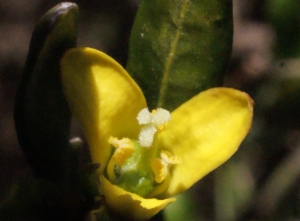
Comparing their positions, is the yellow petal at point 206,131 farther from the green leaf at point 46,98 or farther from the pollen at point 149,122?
the green leaf at point 46,98

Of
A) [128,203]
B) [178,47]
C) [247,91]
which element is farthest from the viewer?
[247,91]

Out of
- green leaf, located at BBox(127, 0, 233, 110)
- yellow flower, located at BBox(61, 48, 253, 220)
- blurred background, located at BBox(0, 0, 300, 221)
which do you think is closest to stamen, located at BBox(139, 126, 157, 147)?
yellow flower, located at BBox(61, 48, 253, 220)

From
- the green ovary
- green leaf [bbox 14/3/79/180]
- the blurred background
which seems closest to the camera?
green leaf [bbox 14/3/79/180]

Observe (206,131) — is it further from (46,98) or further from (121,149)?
(46,98)

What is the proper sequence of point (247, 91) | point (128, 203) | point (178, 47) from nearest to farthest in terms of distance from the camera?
point (128, 203) < point (178, 47) < point (247, 91)

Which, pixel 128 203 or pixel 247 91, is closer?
pixel 128 203

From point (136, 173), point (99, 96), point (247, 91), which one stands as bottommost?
point (247, 91)

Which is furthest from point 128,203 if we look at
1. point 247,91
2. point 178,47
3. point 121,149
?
point 247,91

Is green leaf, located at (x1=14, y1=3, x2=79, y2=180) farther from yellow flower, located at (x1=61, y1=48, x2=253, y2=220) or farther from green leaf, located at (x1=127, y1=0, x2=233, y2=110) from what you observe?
green leaf, located at (x1=127, y1=0, x2=233, y2=110)
